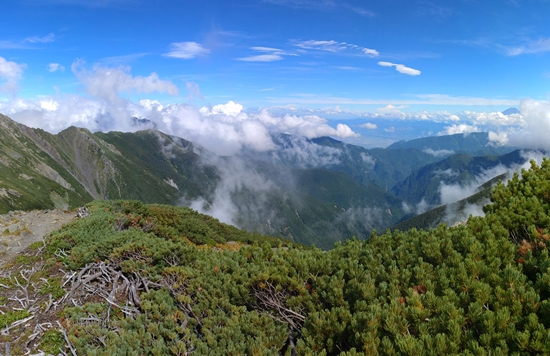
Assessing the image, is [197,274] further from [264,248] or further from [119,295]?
[119,295]

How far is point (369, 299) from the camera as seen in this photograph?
23.9ft

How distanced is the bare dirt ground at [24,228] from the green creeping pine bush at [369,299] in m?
15.7

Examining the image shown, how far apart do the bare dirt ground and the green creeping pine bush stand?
51.5 feet

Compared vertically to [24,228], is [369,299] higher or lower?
higher

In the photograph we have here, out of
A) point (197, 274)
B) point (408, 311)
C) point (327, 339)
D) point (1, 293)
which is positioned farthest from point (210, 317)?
point (1, 293)

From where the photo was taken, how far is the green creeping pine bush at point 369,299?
5480mm

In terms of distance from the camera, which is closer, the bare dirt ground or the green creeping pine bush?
the green creeping pine bush

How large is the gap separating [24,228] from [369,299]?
29.8m

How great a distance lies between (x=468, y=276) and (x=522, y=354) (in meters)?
2.57

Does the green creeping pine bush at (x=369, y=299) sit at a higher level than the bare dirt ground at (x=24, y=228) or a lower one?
higher

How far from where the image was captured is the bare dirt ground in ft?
69.8

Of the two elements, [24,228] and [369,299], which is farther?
[24,228]

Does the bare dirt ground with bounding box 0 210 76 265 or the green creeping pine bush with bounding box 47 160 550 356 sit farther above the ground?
the green creeping pine bush with bounding box 47 160 550 356

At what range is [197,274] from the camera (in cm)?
1024
